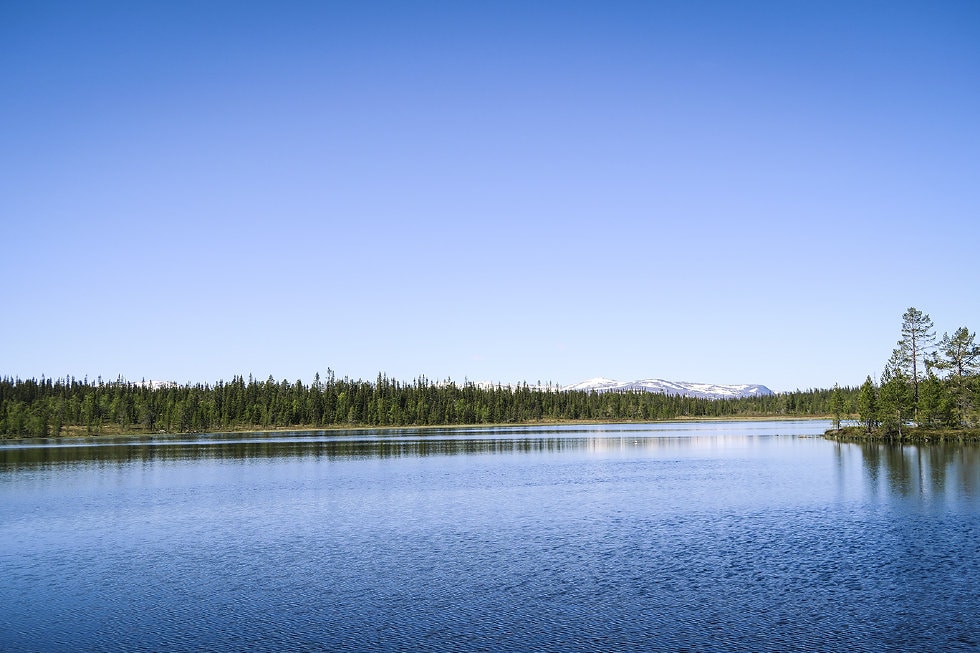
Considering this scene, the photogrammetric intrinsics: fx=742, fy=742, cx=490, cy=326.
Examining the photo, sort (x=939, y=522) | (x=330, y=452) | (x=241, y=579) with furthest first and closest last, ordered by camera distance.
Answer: (x=330, y=452), (x=939, y=522), (x=241, y=579)

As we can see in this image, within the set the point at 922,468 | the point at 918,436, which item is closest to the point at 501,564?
the point at 922,468

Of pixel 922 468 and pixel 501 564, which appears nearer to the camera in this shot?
pixel 501 564

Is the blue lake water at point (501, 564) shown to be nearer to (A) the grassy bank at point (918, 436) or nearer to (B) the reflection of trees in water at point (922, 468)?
(B) the reflection of trees in water at point (922, 468)

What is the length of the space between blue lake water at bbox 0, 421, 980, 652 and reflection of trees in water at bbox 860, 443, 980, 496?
0.69m

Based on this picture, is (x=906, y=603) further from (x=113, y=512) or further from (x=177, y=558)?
(x=113, y=512)

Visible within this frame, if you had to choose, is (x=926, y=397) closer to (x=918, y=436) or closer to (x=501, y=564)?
(x=918, y=436)

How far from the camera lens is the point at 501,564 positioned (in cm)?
3219

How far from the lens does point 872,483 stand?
58.4 meters

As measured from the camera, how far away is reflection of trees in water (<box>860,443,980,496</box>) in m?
54.7

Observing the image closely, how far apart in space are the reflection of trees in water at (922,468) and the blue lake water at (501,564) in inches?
27.1

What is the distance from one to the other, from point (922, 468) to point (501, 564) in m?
53.2

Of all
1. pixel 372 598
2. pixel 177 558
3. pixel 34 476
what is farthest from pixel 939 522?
pixel 34 476

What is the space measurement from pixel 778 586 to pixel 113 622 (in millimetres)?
Answer: 23767

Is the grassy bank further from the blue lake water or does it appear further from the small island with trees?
the blue lake water
